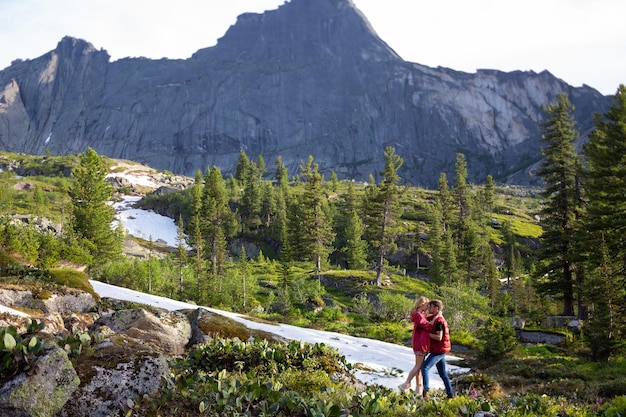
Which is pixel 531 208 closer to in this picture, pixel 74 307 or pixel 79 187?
pixel 79 187

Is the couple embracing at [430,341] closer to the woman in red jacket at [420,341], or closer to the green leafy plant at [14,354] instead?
the woman in red jacket at [420,341]

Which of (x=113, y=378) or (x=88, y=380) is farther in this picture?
(x=113, y=378)

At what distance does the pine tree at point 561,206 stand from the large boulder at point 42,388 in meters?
37.5

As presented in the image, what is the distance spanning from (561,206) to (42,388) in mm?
39547

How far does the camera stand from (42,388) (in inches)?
199

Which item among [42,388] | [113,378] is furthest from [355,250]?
[42,388]

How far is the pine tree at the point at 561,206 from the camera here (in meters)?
35.2

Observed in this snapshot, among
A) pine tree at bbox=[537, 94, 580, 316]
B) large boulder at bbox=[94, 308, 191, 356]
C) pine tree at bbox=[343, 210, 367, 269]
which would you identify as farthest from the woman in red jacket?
pine tree at bbox=[343, 210, 367, 269]

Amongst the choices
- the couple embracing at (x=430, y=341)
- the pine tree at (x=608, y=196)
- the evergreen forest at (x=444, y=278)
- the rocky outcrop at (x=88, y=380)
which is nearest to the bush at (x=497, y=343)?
the evergreen forest at (x=444, y=278)

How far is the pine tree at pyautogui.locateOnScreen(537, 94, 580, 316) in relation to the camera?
35.2 meters

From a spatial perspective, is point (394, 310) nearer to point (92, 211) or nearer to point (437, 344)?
point (437, 344)

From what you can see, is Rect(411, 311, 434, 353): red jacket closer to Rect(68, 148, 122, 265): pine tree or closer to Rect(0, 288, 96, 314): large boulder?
Rect(0, 288, 96, 314): large boulder

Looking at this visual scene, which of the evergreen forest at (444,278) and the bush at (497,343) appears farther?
the bush at (497,343)

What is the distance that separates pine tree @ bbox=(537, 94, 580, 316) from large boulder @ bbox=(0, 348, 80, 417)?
37493 millimetres
